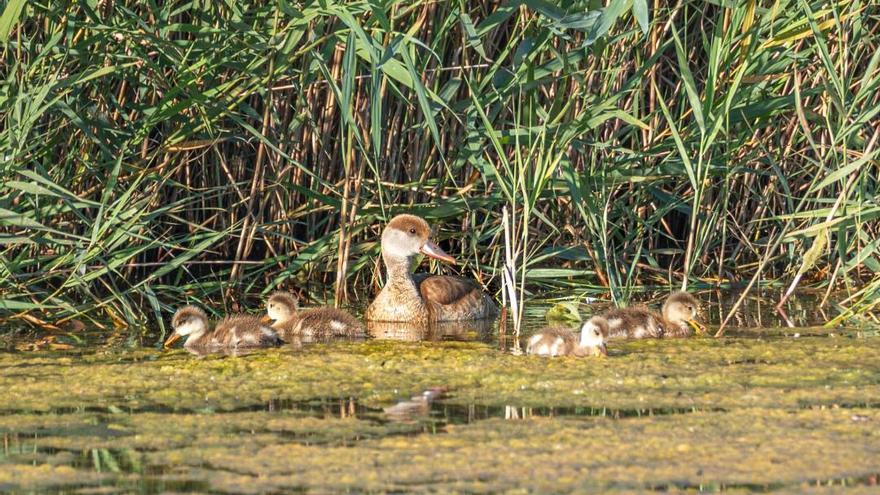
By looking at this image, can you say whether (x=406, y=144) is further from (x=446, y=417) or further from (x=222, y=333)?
(x=446, y=417)

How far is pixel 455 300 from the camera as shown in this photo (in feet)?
28.3

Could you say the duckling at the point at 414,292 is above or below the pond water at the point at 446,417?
above

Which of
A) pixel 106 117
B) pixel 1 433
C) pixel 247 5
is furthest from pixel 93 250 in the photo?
pixel 1 433

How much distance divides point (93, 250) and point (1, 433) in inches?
95.7

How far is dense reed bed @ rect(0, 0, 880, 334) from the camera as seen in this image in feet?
23.8

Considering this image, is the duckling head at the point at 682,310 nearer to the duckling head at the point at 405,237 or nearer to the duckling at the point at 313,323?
the duckling at the point at 313,323

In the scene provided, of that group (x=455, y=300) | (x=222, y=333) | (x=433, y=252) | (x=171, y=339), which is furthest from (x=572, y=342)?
(x=433, y=252)

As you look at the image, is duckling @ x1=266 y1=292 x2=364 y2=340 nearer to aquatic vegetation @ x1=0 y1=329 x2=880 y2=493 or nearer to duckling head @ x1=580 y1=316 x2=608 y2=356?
aquatic vegetation @ x1=0 y1=329 x2=880 y2=493

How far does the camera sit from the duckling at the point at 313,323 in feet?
25.0

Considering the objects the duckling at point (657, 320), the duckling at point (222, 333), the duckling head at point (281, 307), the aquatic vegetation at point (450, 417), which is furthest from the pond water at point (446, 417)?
the duckling head at point (281, 307)

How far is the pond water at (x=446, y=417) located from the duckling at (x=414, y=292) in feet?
3.65

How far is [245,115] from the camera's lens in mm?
9000

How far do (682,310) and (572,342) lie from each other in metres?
0.99

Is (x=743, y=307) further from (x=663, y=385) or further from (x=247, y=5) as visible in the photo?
(x=247, y=5)
